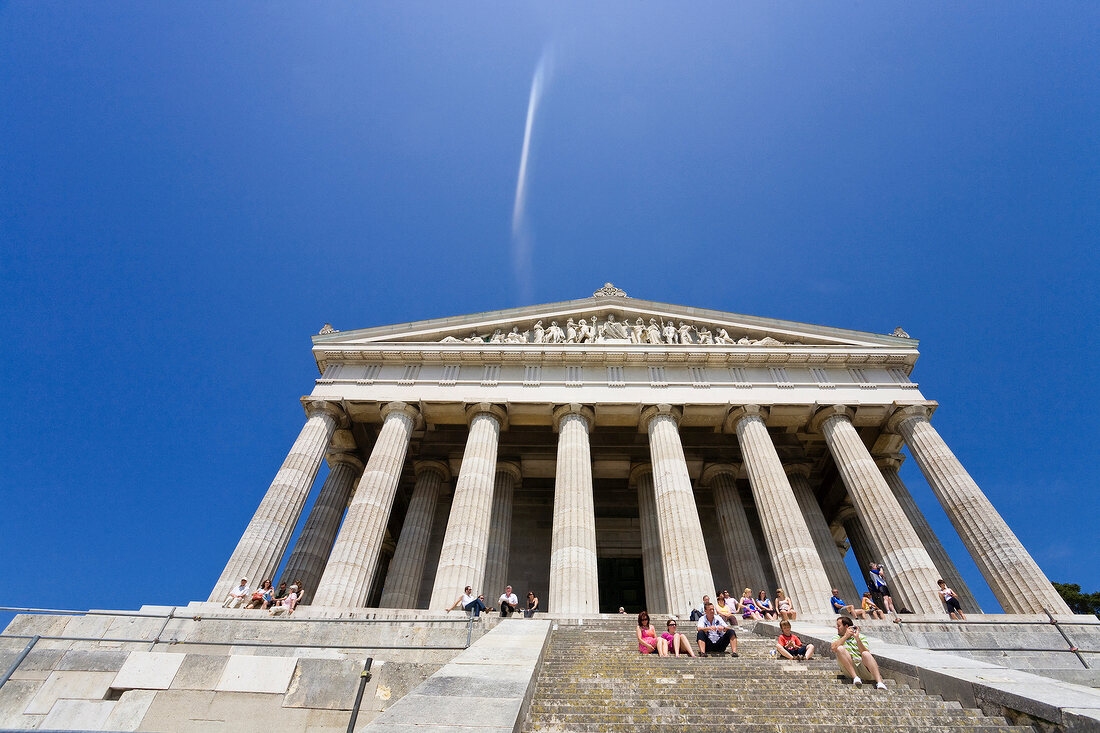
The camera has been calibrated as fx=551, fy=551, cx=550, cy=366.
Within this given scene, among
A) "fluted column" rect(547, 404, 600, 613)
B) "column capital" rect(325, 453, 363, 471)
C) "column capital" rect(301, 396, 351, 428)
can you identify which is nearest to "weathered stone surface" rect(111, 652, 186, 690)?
"fluted column" rect(547, 404, 600, 613)

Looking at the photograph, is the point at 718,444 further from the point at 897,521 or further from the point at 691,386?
the point at 897,521

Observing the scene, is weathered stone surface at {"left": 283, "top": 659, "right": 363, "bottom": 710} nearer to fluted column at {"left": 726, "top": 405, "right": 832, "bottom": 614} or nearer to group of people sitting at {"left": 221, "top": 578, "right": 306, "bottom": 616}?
group of people sitting at {"left": 221, "top": 578, "right": 306, "bottom": 616}

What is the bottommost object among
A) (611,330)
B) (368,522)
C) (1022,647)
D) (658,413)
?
(1022,647)

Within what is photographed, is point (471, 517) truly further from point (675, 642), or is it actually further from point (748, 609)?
point (675, 642)

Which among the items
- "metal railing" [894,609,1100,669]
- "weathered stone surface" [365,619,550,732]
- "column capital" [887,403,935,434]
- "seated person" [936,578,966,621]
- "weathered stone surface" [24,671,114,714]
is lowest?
"weathered stone surface" [365,619,550,732]

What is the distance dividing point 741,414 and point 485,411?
453 inches

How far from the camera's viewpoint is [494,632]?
11383 millimetres

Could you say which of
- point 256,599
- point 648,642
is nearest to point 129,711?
point 256,599

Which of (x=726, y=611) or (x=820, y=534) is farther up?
(x=820, y=534)

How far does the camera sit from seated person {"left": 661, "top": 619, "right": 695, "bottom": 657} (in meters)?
11.6

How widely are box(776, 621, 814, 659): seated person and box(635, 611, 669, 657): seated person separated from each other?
2340 millimetres

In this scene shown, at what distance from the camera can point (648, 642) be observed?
11906mm

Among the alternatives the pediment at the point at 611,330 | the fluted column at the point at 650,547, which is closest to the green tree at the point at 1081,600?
the pediment at the point at 611,330

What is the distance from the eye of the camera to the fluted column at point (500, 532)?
23.6 metres
